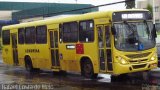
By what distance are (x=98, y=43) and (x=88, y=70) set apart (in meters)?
1.52

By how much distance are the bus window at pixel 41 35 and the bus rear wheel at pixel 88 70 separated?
4036mm

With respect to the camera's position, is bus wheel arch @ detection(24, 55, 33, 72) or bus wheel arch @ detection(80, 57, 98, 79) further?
bus wheel arch @ detection(24, 55, 33, 72)

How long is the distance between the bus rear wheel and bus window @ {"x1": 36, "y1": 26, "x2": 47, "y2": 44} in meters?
4.04

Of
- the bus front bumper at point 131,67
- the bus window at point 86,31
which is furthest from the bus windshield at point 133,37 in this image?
the bus window at point 86,31

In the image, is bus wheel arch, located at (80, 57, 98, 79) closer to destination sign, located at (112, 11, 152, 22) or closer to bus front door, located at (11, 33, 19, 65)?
destination sign, located at (112, 11, 152, 22)

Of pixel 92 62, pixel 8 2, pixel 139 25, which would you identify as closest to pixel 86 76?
pixel 92 62

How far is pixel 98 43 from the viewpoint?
16750 millimetres

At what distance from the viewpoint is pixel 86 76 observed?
18.0 m

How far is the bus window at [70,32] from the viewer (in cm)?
1843

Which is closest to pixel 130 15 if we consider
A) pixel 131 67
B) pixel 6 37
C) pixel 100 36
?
pixel 100 36

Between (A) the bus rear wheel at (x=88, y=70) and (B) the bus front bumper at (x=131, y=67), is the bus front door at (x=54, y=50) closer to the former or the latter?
(A) the bus rear wheel at (x=88, y=70)

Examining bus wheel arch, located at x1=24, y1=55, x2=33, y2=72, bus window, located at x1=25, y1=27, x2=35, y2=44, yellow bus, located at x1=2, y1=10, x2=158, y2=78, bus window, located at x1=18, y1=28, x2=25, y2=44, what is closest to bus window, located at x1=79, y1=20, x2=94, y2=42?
yellow bus, located at x1=2, y1=10, x2=158, y2=78

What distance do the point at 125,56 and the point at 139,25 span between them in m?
1.40

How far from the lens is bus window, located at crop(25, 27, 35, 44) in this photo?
22766mm
